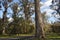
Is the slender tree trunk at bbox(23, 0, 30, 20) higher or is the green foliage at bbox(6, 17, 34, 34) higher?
the slender tree trunk at bbox(23, 0, 30, 20)

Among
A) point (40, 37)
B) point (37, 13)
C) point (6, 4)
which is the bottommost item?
point (40, 37)

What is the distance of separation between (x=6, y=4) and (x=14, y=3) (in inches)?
90.2

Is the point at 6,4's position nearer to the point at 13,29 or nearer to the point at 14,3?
the point at 14,3

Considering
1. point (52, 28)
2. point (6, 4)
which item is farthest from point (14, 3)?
point (52, 28)

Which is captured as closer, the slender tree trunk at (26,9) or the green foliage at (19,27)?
the green foliage at (19,27)

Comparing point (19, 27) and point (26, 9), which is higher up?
point (26, 9)

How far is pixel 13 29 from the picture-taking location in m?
53.2

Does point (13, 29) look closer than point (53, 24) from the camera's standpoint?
Yes

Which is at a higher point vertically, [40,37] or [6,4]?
[6,4]

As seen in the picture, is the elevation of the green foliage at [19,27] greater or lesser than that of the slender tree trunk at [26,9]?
lesser

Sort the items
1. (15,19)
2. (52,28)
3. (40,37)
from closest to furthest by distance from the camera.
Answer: (40,37) < (15,19) < (52,28)

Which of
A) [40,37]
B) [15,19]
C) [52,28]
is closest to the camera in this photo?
[40,37]

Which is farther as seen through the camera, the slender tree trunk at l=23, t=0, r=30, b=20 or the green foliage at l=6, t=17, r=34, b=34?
the slender tree trunk at l=23, t=0, r=30, b=20

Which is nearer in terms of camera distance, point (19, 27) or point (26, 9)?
point (19, 27)
